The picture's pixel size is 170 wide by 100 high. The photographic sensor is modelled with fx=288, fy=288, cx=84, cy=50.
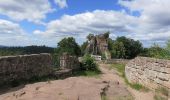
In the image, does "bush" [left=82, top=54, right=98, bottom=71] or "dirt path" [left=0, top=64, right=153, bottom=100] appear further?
"bush" [left=82, top=54, right=98, bottom=71]

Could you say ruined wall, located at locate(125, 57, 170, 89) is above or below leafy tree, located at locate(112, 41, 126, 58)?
below

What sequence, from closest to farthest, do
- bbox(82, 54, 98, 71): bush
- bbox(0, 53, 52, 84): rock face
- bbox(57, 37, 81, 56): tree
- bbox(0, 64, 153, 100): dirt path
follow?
bbox(0, 64, 153, 100): dirt path < bbox(0, 53, 52, 84): rock face < bbox(82, 54, 98, 71): bush < bbox(57, 37, 81, 56): tree

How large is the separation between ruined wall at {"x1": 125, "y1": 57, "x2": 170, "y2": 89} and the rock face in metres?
4.27

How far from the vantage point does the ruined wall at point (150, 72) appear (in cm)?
1013

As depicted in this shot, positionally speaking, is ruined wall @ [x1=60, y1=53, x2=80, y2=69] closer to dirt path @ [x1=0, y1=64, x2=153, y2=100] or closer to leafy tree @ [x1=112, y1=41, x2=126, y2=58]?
dirt path @ [x1=0, y1=64, x2=153, y2=100]

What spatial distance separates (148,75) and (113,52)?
4512cm

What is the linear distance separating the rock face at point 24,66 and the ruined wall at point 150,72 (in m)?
4.27

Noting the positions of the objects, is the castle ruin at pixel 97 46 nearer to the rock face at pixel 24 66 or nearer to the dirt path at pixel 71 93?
the rock face at pixel 24 66

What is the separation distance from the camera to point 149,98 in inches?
394

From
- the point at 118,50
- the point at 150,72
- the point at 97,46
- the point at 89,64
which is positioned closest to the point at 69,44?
the point at 118,50

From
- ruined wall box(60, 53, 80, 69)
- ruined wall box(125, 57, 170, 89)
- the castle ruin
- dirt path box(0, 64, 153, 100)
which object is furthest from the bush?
the castle ruin

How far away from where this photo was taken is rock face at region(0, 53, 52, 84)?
11.1m

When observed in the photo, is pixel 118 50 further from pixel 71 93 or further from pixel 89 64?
pixel 71 93

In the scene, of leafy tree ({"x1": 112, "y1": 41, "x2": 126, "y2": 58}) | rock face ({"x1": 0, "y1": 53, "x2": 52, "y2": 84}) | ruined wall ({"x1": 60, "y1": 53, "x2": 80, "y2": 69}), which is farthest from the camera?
leafy tree ({"x1": 112, "y1": 41, "x2": 126, "y2": 58})
